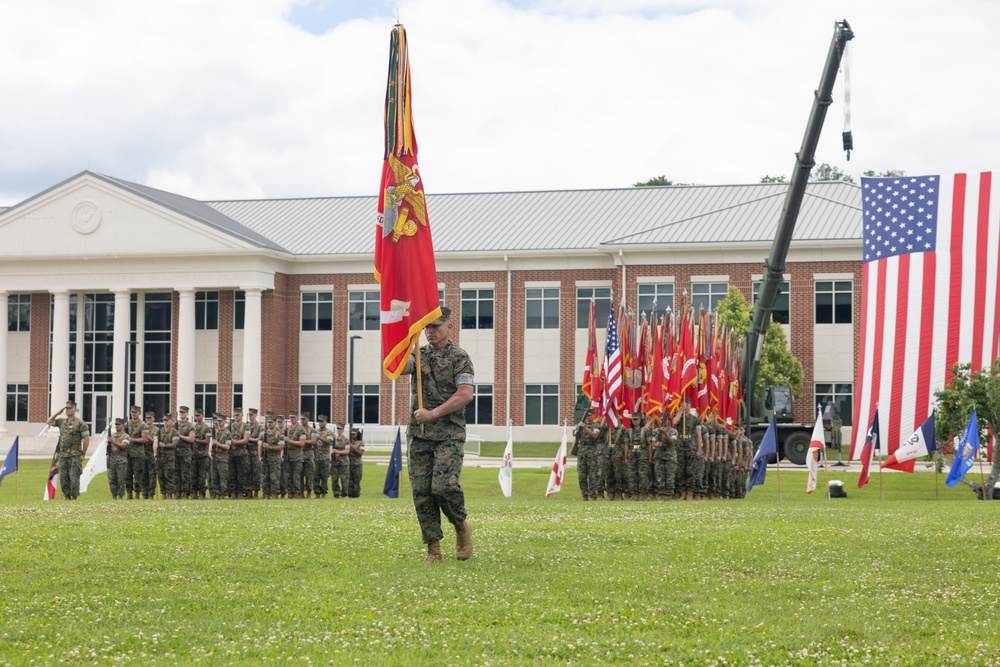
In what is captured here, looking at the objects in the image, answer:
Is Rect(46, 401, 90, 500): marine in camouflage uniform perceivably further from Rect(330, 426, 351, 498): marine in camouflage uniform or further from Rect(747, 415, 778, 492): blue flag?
Rect(747, 415, 778, 492): blue flag

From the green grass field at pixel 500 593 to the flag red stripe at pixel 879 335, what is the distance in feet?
57.9

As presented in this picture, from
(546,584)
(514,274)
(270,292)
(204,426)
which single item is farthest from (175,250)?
(546,584)

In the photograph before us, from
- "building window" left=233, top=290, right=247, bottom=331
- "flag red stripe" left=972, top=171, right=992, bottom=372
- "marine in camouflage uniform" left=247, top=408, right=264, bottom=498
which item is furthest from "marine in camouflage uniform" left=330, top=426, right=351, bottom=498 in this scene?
"building window" left=233, top=290, right=247, bottom=331


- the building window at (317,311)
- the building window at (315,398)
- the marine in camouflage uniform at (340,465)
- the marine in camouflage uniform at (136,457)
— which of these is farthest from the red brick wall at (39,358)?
the marine in camouflage uniform at (340,465)

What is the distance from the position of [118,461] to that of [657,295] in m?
31.6

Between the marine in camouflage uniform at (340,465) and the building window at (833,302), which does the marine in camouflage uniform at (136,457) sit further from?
the building window at (833,302)

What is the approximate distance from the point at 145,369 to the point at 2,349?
6303 millimetres

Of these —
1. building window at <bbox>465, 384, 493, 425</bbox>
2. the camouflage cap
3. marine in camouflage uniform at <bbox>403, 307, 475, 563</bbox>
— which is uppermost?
the camouflage cap

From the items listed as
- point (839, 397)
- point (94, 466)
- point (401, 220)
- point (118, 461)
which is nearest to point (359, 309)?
point (839, 397)

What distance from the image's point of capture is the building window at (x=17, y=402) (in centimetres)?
5869

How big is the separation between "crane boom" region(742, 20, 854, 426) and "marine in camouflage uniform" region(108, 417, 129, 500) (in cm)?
1529

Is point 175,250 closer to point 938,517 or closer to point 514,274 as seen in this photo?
point 514,274

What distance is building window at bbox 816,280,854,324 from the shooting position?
51156mm

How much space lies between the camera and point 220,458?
2536 centimetres
